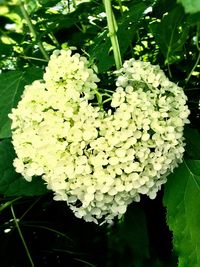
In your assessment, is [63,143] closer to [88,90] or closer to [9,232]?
[88,90]

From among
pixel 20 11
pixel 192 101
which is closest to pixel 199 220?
pixel 192 101

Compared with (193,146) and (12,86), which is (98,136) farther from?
(12,86)

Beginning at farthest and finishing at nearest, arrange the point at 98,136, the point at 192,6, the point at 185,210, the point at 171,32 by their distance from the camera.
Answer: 1. the point at 171,32
2. the point at 185,210
3. the point at 98,136
4. the point at 192,6

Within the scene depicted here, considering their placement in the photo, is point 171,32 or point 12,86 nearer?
point 171,32

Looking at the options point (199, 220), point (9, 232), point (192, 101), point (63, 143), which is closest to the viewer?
point (63, 143)

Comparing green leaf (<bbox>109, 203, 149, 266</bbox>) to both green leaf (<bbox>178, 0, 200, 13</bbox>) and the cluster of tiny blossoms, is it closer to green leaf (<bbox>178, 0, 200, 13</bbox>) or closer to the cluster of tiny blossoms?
the cluster of tiny blossoms


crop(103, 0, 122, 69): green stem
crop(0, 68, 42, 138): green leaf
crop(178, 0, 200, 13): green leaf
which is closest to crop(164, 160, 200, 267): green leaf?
crop(103, 0, 122, 69): green stem

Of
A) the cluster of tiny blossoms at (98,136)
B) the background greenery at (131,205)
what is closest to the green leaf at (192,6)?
the background greenery at (131,205)

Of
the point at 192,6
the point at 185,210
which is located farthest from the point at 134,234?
the point at 192,6

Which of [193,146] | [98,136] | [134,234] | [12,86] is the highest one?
[12,86]
